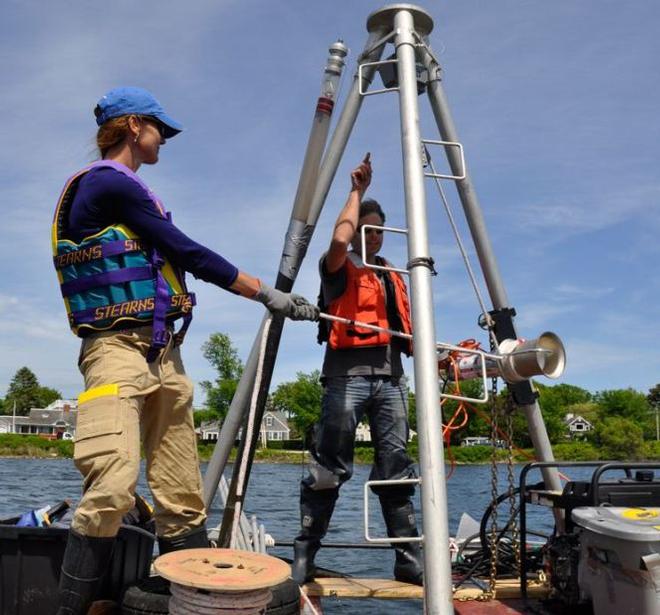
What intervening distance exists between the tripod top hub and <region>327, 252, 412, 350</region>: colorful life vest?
1349 millimetres

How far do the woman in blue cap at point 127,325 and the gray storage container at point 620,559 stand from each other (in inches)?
62.2

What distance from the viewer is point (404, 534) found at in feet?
13.9

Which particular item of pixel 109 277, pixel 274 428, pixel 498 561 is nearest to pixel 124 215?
pixel 109 277

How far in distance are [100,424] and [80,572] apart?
53cm

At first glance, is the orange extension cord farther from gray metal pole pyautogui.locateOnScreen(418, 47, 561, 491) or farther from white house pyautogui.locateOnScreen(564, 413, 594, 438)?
white house pyautogui.locateOnScreen(564, 413, 594, 438)

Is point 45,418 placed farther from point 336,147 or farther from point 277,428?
point 336,147

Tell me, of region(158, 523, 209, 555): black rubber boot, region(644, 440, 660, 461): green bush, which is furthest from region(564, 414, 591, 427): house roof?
region(158, 523, 209, 555): black rubber boot

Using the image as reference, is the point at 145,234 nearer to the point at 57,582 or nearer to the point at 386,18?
the point at 57,582

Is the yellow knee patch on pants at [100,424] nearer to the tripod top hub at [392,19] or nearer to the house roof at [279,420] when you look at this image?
the tripod top hub at [392,19]

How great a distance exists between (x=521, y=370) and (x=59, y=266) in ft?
7.69

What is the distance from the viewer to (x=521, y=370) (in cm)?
390

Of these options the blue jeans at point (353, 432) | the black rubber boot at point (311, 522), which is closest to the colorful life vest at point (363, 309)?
the blue jeans at point (353, 432)

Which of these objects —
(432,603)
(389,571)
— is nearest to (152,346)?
(432,603)

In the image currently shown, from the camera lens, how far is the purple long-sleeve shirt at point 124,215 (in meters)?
2.96
